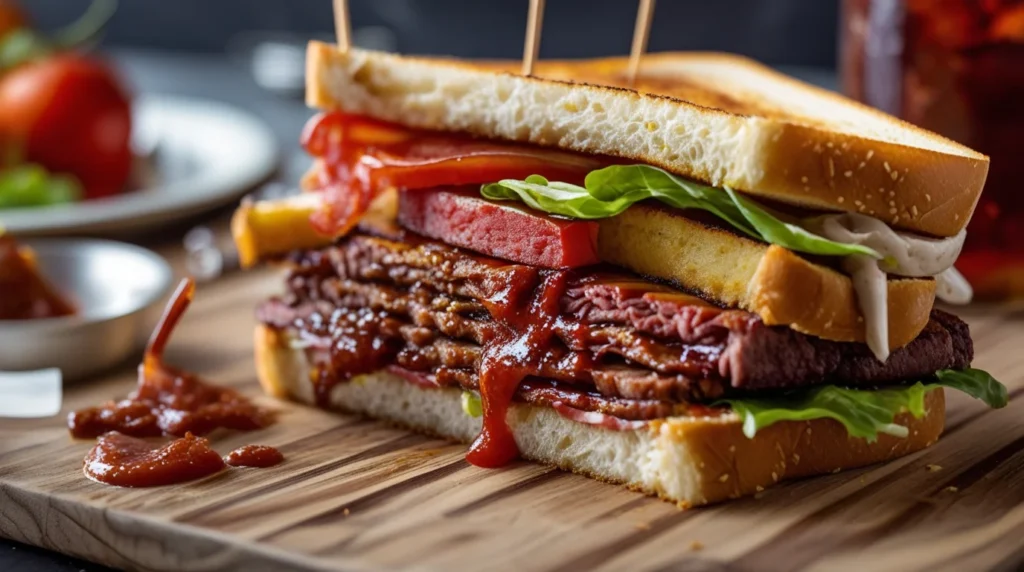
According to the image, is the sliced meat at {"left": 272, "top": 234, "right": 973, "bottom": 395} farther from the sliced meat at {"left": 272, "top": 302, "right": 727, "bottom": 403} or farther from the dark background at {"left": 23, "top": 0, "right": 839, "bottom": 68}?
the dark background at {"left": 23, "top": 0, "right": 839, "bottom": 68}

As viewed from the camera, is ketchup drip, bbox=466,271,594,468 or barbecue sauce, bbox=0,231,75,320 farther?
barbecue sauce, bbox=0,231,75,320

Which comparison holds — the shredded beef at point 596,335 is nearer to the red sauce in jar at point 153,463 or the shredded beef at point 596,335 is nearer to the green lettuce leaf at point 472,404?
the green lettuce leaf at point 472,404

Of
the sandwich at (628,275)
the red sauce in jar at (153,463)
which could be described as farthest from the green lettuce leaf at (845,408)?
the red sauce in jar at (153,463)

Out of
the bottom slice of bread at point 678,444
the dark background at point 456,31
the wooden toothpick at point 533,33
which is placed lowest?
the bottom slice of bread at point 678,444

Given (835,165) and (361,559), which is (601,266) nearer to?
(835,165)

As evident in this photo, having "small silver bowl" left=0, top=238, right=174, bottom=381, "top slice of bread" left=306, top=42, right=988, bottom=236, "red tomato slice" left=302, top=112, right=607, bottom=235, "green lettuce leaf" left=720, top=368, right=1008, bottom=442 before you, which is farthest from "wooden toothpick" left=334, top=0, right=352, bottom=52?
"green lettuce leaf" left=720, top=368, right=1008, bottom=442

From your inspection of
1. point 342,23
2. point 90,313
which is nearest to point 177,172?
point 90,313
